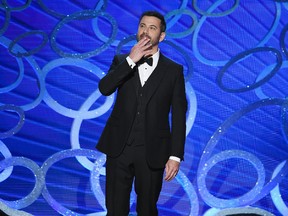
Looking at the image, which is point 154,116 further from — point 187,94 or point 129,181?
point 187,94

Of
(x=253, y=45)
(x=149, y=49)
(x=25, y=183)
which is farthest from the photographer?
(x=25, y=183)

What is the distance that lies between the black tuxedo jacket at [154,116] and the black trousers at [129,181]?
36 mm

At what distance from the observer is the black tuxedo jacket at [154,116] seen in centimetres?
229

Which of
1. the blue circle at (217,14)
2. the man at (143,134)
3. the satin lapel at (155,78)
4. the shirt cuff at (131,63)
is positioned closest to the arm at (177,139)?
the man at (143,134)

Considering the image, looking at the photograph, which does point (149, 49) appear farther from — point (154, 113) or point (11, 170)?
point (11, 170)

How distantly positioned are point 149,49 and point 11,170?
191cm

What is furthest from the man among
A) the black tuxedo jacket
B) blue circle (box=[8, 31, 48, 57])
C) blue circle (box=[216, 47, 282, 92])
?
blue circle (box=[8, 31, 48, 57])

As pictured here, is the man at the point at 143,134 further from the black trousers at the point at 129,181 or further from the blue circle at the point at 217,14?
the blue circle at the point at 217,14

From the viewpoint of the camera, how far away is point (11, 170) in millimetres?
3707

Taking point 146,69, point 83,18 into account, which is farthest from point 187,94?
point 146,69

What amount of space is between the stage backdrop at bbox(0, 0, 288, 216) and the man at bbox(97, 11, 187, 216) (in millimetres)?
1187

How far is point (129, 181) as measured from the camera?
2316mm

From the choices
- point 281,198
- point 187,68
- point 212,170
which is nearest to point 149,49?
point 187,68

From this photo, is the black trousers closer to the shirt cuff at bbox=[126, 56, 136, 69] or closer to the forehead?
the shirt cuff at bbox=[126, 56, 136, 69]
